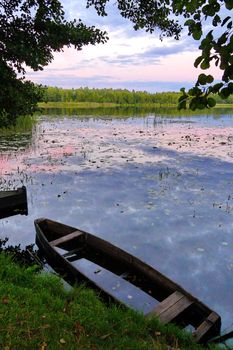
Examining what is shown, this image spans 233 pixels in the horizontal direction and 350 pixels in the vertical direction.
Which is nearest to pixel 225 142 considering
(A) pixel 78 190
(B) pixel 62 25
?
(A) pixel 78 190

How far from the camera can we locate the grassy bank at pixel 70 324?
17.4ft

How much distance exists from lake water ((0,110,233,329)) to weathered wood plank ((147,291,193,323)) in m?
1.39

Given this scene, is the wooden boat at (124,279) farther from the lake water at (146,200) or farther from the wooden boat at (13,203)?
the wooden boat at (13,203)

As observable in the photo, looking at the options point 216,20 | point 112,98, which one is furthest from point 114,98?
point 216,20

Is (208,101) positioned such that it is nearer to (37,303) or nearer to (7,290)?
(37,303)

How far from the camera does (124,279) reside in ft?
32.2

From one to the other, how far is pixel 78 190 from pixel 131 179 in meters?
3.93

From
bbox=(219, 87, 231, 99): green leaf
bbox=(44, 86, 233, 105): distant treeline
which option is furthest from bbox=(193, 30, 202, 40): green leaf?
bbox=(44, 86, 233, 105): distant treeline

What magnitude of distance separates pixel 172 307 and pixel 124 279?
263 centimetres

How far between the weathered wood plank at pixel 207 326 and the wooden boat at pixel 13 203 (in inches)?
408

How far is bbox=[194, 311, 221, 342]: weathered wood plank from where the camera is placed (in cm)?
669

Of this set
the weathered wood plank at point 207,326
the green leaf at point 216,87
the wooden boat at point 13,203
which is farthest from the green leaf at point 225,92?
the wooden boat at point 13,203

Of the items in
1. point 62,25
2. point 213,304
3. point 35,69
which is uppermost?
point 62,25

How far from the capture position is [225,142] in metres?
35.4
